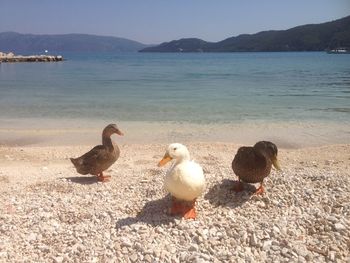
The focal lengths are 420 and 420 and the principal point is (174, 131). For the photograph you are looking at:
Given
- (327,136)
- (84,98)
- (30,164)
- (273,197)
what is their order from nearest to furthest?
(273,197) → (30,164) → (327,136) → (84,98)

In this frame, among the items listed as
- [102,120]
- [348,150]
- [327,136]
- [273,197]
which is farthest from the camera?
[102,120]

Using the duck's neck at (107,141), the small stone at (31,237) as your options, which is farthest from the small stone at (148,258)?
the duck's neck at (107,141)

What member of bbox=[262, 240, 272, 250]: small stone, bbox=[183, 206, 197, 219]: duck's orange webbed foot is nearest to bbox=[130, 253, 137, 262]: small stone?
bbox=[183, 206, 197, 219]: duck's orange webbed foot

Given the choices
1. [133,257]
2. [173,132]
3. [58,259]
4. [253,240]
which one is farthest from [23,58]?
[253,240]

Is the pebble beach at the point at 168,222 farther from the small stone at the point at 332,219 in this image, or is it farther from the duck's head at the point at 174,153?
the duck's head at the point at 174,153

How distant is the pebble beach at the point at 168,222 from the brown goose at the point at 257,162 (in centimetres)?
28

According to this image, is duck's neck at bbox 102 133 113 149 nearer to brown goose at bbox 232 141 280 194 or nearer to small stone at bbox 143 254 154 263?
brown goose at bbox 232 141 280 194

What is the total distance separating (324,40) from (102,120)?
180793mm

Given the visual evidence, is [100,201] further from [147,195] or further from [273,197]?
[273,197]

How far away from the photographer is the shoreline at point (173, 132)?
14.6 m

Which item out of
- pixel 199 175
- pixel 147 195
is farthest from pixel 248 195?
pixel 147 195

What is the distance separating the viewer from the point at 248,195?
6.77 metres

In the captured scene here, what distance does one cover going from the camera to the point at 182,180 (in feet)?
19.4

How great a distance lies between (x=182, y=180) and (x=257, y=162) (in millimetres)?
1426
